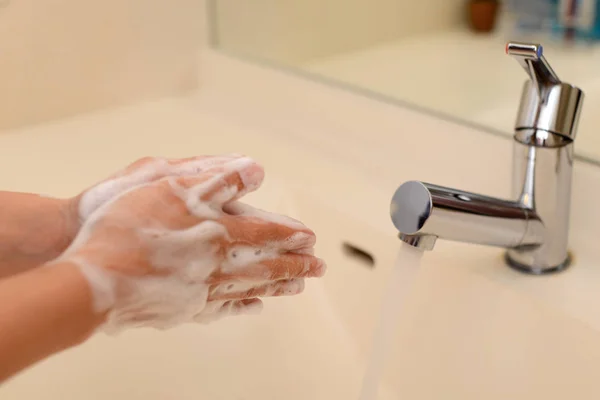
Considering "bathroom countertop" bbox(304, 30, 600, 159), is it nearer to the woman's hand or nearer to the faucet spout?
the faucet spout

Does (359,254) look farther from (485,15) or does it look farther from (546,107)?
(485,15)

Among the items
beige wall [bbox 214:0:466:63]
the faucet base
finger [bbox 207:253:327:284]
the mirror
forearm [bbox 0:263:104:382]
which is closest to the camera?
forearm [bbox 0:263:104:382]

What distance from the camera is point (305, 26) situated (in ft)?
3.47

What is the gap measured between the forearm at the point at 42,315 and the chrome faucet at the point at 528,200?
24cm

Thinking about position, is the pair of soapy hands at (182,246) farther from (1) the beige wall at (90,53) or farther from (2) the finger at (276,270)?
(1) the beige wall at (90,53)

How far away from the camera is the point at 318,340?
0.67 meters

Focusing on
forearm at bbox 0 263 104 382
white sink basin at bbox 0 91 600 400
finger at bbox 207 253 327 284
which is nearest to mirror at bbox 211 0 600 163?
white sink basin at bbox 0 91 600 400

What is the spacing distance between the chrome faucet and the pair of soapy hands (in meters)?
0.09

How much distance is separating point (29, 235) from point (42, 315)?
0.45 ft

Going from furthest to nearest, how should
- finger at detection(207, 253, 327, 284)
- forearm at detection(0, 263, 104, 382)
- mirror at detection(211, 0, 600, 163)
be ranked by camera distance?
mirror at detection(211, 0, 600, 163) → finger at detection(207, 253, 327, 284) → forearm at detection(0, 263, 104, 382)

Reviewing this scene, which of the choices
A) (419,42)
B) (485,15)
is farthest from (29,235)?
(485,15)

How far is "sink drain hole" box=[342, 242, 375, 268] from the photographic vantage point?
673 mm

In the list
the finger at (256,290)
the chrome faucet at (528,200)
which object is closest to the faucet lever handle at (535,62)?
the chrome faucet at (528,200)

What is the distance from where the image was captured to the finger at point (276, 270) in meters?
0.47
